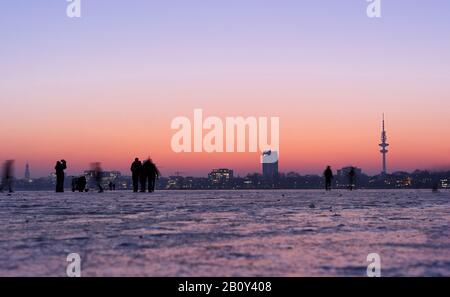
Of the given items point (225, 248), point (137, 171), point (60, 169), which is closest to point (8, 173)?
point (60, 169)

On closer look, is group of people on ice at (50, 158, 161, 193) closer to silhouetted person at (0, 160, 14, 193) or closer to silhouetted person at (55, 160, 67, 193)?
silhouetted person at (55, 160, 67, 193)

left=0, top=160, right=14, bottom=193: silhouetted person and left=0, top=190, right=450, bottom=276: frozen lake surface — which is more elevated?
left=0, top=160, right=14, bottom=193: silhouetted person

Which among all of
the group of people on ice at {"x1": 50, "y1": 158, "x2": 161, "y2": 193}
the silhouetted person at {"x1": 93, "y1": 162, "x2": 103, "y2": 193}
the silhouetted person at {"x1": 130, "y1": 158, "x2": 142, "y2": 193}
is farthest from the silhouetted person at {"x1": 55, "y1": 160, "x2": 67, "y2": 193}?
the silhouetted person at {"x1": 130, "y1": 158, "x2": 142, "y2": 193}

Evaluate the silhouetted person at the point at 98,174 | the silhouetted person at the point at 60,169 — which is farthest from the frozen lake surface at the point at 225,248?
the silhouetted person at the point at 98,174

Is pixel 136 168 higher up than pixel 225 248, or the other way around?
pixel 136 168

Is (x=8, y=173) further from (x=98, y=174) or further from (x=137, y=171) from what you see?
(x=137, y=171)

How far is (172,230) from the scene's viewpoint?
7535mm

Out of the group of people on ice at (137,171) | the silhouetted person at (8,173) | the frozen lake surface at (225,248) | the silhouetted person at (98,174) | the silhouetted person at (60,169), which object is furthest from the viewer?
the silhouetted person at (98,174)

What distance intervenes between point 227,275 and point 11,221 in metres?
6.25

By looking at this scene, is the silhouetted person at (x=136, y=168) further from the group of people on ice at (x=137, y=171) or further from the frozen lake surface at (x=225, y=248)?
the frozen lake surface at (x=225, y=248)

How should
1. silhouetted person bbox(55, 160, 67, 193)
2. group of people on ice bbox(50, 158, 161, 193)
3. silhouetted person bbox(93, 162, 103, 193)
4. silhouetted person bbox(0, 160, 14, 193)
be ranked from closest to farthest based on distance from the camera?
group of people on ice bbox(50, 158, 161, 193), silhouetted person bbox(55, 160, 67, 193), silhouetted person bbox(0, 160, 14, 193), silhouetted person bbox(93, 162, 103, 193)

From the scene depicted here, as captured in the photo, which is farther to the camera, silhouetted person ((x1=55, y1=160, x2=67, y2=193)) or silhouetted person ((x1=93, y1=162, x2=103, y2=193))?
silhouetted person ((x1=93, y1=162, x2=103, y2=193))
